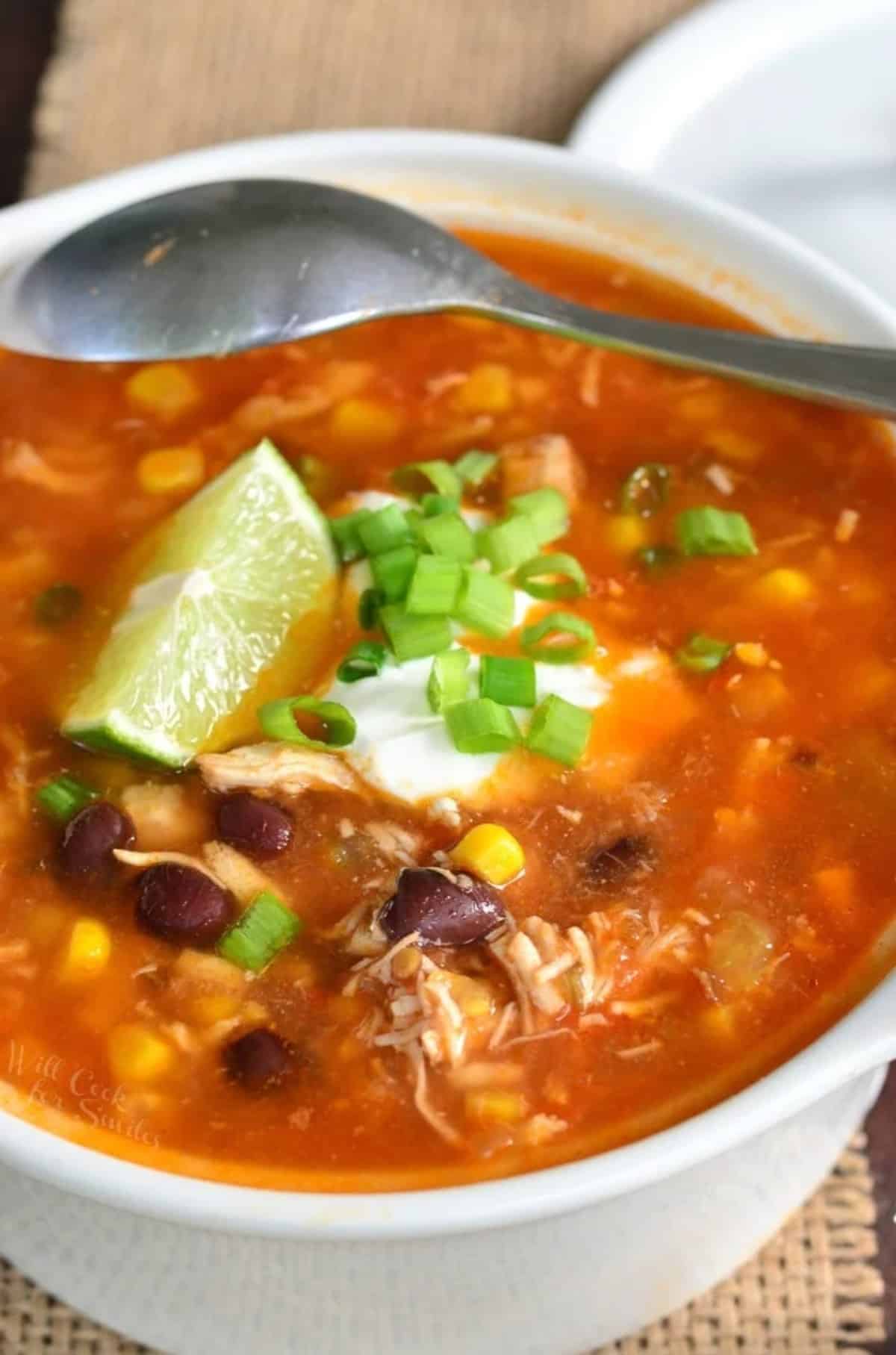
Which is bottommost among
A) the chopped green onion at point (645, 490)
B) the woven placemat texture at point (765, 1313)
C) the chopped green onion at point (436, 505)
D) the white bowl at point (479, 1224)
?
the woven placemat texture at point (765, 1313)

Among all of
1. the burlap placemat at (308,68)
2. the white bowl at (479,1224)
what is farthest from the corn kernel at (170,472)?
the burlap placemat at (308,68)

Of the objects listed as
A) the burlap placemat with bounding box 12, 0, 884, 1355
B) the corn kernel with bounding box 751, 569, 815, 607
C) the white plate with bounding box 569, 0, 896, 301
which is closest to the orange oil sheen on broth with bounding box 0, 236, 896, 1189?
the corn kernel with bounding box 751, 569, 815, 607

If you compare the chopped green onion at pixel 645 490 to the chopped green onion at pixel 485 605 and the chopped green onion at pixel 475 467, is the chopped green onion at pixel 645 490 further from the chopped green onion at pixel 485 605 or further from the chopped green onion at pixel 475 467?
the chopped green onion at pixel 485 605

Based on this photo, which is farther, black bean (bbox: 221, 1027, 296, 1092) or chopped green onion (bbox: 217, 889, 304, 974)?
chopped green onion (bbox: 217, 889, 304, 974)

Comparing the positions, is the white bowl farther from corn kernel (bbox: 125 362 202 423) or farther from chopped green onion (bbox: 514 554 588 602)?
chopped green onion (bbox: 514 554 588 602)

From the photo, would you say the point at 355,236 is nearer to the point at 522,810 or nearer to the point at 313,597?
the point at 313,597

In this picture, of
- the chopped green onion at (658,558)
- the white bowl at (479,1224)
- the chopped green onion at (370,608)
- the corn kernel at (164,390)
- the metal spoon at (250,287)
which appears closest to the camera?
the white bowl at (479,1224)

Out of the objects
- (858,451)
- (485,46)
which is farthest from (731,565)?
(485,46)
